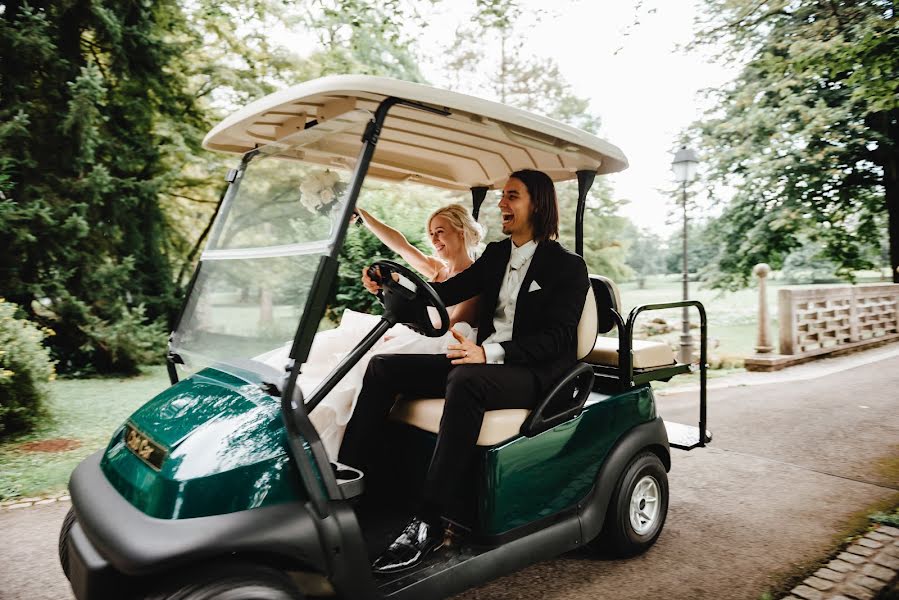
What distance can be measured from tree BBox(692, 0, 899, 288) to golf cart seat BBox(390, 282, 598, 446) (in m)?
11.4

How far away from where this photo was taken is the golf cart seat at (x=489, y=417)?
2.24 m

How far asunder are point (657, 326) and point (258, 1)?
41.4 feet

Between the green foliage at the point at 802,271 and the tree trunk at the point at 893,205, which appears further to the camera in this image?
the green foliage at the point at 802,271

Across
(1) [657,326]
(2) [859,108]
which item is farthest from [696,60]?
(1) [657,326]

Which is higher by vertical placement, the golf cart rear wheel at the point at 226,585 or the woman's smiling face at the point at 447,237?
Result: the woman's smiling face at the point at 447,237

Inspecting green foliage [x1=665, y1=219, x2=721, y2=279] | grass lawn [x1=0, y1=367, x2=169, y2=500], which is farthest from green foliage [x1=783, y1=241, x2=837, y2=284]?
grass lawn [x1=0, y1=367, x2=169, y2=500]

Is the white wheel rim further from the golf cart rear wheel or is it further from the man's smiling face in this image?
the golf cart rear wheel

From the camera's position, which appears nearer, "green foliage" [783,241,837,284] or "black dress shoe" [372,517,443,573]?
"black dress shoe" [372,517,443,573]

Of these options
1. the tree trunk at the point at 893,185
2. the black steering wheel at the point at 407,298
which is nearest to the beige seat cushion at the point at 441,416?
the black steering wheel at the point at 407,298

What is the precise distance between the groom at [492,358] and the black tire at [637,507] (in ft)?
2.18

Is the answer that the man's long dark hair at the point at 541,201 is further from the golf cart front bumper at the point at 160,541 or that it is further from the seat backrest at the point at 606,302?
the golf cart front bumper at the point at 160,541

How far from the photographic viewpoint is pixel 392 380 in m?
2.44

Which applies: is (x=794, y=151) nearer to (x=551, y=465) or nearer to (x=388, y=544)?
(x=551, y=465)

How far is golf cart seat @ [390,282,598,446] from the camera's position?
2240 millimetres
